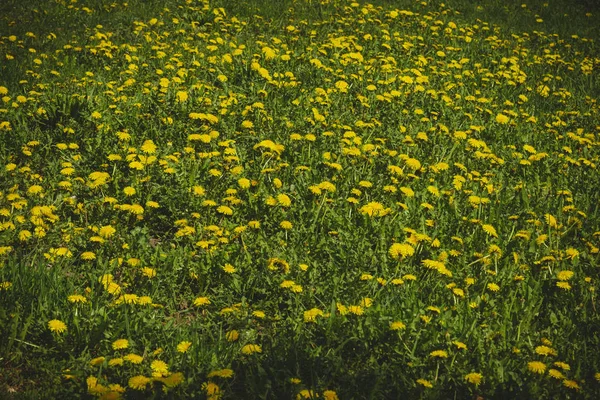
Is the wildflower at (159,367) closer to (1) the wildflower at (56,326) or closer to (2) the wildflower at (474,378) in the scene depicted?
(1) the wildflower at (56,326)

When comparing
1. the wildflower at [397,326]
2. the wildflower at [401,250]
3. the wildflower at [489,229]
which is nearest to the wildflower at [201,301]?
the wildflower at [397,326]

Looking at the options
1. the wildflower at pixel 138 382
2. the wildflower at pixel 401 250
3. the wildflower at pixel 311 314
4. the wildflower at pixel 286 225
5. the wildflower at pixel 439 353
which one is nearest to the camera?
the wildflower at pixel 138 382

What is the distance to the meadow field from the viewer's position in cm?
259

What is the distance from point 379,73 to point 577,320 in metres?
3.83

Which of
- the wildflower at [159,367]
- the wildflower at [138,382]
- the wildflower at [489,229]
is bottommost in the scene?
the wildflower at [159,367]

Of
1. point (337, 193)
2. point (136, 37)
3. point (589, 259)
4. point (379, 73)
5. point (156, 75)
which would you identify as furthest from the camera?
point (136, 37)

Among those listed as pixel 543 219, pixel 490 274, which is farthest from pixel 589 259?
pixel 490 274

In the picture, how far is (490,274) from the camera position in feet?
10.8

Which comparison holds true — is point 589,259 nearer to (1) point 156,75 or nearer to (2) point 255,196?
(2) point 255,196

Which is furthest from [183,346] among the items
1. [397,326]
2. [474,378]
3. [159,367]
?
[474,378]

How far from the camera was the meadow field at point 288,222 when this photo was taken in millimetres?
2594

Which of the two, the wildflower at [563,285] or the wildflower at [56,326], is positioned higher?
the wildflower at [563,285]

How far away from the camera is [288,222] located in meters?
3.50

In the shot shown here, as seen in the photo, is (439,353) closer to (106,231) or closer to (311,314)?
(311,314)
